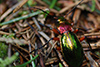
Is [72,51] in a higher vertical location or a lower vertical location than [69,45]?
lower

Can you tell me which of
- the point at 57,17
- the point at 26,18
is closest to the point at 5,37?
the point at 26,18

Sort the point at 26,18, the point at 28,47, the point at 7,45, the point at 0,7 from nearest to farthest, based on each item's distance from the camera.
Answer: the point at 7,45 < the point at 28,47 < the point at 26,18 < the point at 0,7

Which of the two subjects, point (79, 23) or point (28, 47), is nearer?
point (28, 47)

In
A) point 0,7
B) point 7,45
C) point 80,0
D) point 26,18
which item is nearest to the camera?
point 7,45

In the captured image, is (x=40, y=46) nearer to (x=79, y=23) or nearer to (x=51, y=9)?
(x=51, y=9)

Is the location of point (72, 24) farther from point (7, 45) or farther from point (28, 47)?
point (7, 45)

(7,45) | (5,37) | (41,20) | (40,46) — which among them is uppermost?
(41,20)

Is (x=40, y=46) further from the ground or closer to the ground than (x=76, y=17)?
closer to the ground

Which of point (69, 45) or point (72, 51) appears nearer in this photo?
point (72, 51)
